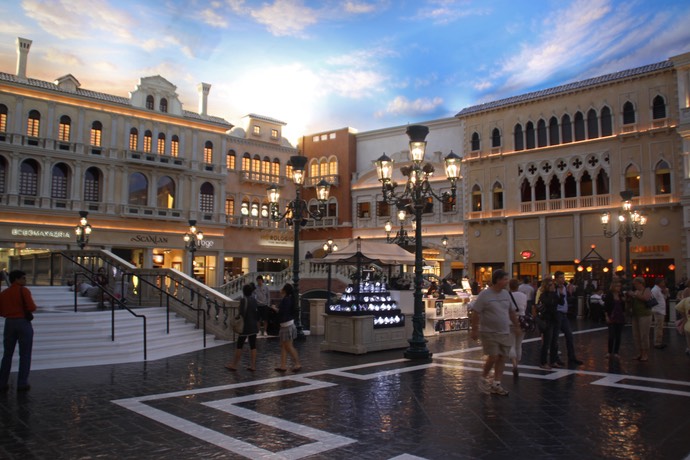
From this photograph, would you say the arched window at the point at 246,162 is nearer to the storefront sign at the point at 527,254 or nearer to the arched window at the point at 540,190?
the arched window at the point at 540,190

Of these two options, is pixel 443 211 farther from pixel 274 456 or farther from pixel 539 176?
pixel 274 456

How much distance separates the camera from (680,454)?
5.65 m

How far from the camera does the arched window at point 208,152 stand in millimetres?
40312

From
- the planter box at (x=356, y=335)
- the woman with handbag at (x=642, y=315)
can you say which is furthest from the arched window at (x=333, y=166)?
the woman with handbag at (x=642, y=315)

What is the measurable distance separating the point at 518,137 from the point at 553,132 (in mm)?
2200

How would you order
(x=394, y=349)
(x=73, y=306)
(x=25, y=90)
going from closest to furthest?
1. (x=394, y=349)
2. (x=73, y=306)
3. (x=25, y=90)

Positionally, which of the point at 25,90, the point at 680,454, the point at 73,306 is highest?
the point at 25,90

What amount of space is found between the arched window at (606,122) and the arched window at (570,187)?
305cm

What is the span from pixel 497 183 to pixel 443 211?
13.4ft

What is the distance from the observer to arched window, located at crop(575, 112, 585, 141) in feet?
109

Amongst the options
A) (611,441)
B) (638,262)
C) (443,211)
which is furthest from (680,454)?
(443,211)

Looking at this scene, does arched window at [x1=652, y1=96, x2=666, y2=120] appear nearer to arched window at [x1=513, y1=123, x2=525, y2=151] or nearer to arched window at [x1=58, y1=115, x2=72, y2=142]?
arched window at [x1=513, y1=123, x2=525, y2=151]

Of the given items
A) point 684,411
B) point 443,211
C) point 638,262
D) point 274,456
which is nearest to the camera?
point 274,456

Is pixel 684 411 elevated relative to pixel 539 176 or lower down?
lower down
